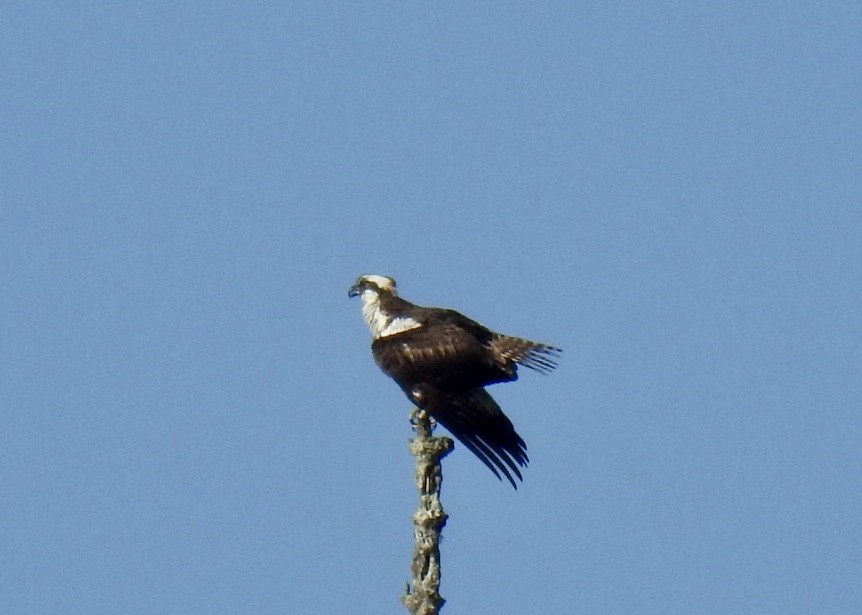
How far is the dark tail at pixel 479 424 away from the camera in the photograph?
14.5 m

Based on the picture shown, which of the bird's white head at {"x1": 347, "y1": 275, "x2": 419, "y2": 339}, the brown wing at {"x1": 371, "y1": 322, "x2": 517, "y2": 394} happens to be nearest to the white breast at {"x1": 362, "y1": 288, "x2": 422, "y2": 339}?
the bird's white head at {"x1": 347, "y1": 275, "x2": 419, "y2": 339}

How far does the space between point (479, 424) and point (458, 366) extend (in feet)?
3.18

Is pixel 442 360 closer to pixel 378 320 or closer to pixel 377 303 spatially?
pixel 378 320

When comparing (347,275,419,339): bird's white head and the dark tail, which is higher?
(347,275,419,339): bird's white head

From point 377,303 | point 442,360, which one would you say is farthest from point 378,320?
point 442,360

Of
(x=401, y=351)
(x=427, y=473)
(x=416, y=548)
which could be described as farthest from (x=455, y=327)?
Result: (x=416, y=548)

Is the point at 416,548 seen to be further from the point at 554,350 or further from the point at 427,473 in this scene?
the point at 554,350

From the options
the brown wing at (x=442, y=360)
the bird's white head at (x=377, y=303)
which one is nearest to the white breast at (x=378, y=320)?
the bird's white head at (x=377, y=303)

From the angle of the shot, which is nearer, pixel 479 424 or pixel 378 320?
pixel 479 424

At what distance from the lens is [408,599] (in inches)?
423

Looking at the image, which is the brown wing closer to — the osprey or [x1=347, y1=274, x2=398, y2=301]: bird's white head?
the osprey

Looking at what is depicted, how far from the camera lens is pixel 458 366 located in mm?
15711

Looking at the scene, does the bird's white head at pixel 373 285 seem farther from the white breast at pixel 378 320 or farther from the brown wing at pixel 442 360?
the brown wing at pixel 442 360

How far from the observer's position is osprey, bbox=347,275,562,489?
14656 millimetres
